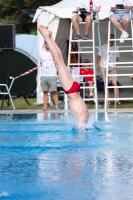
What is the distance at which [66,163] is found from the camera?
629cm

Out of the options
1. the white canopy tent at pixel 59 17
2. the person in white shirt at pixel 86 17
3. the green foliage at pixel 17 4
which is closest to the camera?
the person in white shirt at pixel 86 17

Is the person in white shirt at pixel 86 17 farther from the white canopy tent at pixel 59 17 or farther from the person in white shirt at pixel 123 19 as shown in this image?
the white canopy tent at pixel 59 17

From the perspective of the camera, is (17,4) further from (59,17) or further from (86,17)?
(86,17)

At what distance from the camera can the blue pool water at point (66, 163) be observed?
4848 mm

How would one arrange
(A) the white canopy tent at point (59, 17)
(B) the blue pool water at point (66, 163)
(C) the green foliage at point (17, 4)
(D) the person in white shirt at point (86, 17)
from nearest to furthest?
(B) the blue pool water at point (66, 163), (D) the person in white shirt at point (86, 17), (A) the white canopy tent at point (59, 17), (C) the green foliage at point (17, 4)

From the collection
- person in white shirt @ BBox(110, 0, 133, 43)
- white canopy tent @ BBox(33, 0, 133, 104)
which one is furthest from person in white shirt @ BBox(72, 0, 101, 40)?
white canopy tent @ BBox(33, 0, 133, 104)

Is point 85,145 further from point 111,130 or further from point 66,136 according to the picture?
point 111,130

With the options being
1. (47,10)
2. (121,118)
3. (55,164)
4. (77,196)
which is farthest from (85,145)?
(47,10)

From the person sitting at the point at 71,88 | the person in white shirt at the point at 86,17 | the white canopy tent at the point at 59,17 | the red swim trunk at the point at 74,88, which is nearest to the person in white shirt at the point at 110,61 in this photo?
the white canopy tent at the point at 59,17

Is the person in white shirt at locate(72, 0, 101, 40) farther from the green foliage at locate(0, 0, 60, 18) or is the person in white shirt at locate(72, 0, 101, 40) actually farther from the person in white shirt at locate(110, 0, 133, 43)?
the green foliage at locate(0, 0, 60, 18)

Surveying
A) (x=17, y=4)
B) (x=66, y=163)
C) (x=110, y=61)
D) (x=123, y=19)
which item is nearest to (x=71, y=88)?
(x=66, y=163)

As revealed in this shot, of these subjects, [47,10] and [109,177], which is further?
[47,10]

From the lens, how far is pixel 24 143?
26.7ft

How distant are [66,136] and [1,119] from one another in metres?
4.14
